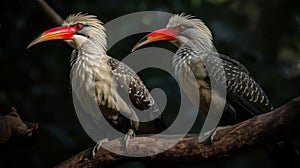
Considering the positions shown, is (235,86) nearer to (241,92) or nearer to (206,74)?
(241,92)

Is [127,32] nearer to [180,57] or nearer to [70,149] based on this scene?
[70,149]

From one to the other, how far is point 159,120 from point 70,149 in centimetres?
204

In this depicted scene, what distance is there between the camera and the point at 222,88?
510 cm

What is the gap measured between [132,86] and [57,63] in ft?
9.02

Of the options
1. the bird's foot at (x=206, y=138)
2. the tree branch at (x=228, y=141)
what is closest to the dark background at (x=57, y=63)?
the tree branch at (x=228, y=141)

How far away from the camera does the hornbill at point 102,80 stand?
495 cm

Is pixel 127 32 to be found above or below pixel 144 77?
above

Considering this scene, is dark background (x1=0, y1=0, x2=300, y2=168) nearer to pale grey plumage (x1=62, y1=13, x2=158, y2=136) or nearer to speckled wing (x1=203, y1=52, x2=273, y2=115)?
speckled wing (x1=203, y1=52, x2=273, y2=115)

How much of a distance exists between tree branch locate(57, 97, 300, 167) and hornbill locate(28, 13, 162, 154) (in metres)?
0.13

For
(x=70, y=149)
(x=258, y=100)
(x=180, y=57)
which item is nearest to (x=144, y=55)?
(x=180, y=57)

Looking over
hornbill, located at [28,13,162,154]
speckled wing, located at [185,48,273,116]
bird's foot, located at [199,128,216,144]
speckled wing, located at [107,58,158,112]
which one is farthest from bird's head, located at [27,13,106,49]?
bird's foot, located at [199,128,216,144]

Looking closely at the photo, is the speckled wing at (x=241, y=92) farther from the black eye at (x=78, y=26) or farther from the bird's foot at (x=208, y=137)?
the black eye at (x=78, y=26)

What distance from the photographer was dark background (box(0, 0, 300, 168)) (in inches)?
270

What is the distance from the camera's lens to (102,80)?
195 inches
